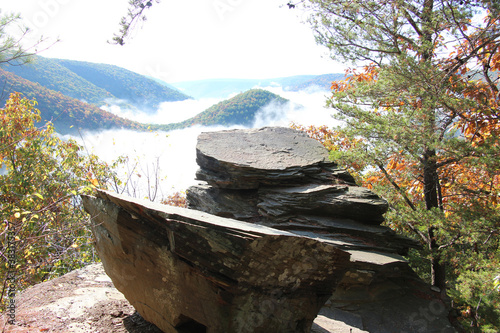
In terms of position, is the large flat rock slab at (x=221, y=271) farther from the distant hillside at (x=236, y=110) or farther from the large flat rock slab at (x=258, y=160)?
the distant hillside at (x=236, y=110)

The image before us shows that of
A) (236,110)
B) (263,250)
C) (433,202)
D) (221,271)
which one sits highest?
(236,110)

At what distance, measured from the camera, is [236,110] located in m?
20.5

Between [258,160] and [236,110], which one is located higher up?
[236,110]

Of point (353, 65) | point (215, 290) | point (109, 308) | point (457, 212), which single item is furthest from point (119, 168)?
point (457, 212)

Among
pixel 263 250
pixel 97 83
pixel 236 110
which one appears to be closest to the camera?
pixel 263 250

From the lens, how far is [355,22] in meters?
7.24

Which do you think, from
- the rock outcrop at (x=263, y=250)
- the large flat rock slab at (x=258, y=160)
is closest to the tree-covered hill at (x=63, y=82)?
the large flat rock slab at (x=258, y=160)

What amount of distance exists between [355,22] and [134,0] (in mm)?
5124

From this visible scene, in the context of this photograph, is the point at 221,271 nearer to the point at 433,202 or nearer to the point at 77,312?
the point at 77,312

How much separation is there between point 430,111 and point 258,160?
3.63 metres

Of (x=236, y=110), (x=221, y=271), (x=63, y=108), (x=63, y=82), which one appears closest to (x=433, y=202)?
(x=221, y=271)

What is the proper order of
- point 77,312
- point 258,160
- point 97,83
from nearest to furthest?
point 77,312 < point 258,160 < point 97,83

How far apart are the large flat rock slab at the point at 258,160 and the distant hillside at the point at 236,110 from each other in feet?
37.2

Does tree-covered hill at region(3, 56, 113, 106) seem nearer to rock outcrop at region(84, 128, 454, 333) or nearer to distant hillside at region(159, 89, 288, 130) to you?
distant hillside at region(159, 89, 288, 130)
